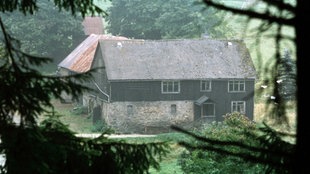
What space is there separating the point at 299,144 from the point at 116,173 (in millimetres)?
2660

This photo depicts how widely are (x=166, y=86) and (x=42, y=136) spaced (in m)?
33.2

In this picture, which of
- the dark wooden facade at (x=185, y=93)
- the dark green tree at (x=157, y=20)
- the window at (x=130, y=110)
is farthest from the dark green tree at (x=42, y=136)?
the dark green tree at (x=157, y=20)

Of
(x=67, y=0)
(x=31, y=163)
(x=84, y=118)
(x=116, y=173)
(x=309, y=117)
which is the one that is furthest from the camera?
(x=84, y=118)

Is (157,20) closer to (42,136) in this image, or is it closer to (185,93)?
(185,93)

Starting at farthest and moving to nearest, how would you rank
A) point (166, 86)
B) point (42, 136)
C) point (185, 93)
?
1. point (185, 93)
2. point (166, 86)
3. point (42, 136)

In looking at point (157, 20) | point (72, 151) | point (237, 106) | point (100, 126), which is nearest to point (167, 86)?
point (237, 106)

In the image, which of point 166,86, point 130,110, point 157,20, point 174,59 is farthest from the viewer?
point 157,20

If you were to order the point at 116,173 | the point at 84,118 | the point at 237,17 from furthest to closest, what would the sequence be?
the point at 84,118
the point at 116,173
the point at 237,17

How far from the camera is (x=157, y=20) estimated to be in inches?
Answer: 2021

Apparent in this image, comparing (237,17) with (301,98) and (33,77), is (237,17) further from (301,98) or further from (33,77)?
(33,77)

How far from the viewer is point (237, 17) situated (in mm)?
2195

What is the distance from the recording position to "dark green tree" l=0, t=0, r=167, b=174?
144 inches

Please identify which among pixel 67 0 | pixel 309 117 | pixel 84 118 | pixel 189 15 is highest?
pixel 189 15

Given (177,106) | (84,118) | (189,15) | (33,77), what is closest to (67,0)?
(33,77)
